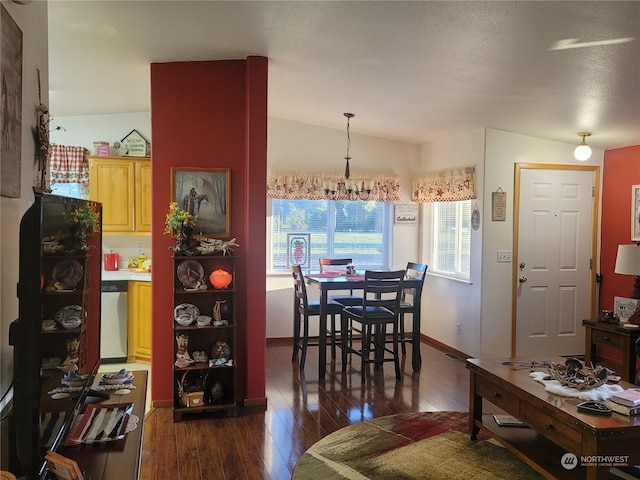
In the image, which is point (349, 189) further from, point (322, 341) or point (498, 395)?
point (498, 395)

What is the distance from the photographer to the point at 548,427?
2.48 meters

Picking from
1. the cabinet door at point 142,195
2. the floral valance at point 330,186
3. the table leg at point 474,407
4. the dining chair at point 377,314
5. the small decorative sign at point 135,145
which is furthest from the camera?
the floral valance at point 330,186

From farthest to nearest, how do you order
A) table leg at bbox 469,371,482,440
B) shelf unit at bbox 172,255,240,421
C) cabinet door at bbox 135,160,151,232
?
cabinet door at bbox 135,160,151,232, shelf unit at bbox 172,255,240,421, table leg at bbox 469,371,482,440

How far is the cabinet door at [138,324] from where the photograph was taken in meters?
5.03

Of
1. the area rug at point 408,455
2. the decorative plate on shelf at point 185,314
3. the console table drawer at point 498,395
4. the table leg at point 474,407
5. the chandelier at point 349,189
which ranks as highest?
the chandelier at point 349,189

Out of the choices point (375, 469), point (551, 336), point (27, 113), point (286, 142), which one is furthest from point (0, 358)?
point (551, 336)

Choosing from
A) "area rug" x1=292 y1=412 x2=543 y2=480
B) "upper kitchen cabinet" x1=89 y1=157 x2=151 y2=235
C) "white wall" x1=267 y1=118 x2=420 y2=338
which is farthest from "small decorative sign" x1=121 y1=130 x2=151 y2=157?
"area rug" x1=292 y1=412 x2=543 y2=480

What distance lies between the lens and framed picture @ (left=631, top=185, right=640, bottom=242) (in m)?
4.92

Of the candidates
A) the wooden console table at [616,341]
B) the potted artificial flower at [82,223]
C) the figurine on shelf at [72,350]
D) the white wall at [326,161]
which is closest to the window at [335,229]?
the white wall at [326,161]

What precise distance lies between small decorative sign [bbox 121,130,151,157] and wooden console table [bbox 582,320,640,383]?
4.73 meters

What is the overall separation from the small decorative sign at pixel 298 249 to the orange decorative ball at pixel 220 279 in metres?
2.37

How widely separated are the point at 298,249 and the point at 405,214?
57.9 inches

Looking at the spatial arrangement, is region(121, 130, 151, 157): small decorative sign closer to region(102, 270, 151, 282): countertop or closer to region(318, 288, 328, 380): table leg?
region(102, 270, 151, 282): countertop

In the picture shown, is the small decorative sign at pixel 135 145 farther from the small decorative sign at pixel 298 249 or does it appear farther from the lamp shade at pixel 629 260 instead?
the lamp shade at pixel 629 260
